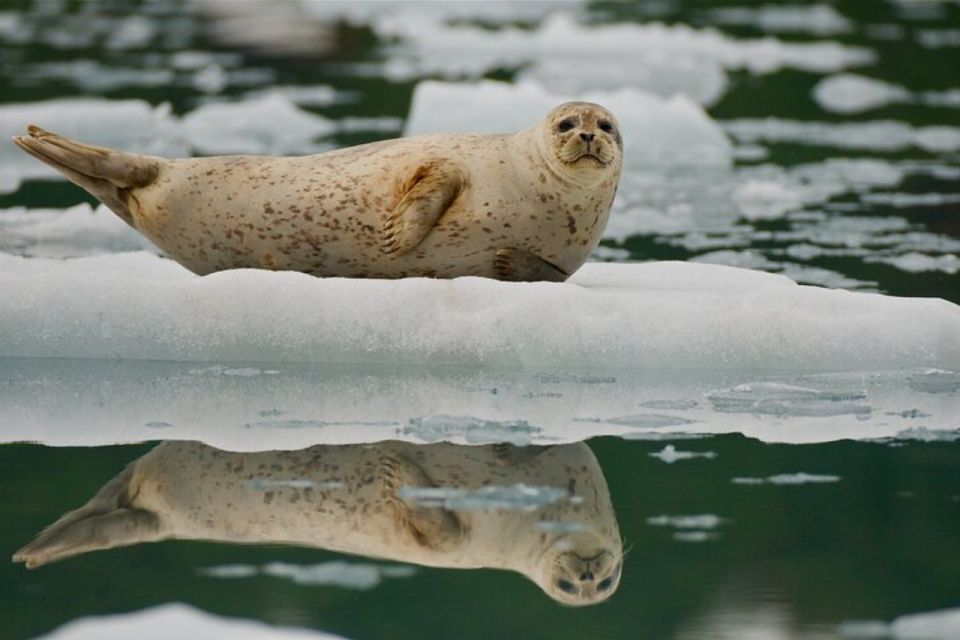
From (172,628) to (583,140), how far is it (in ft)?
9.04

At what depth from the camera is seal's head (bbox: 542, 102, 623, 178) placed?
5.38 m

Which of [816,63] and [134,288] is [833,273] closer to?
[134,288]

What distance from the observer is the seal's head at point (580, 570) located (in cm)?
319

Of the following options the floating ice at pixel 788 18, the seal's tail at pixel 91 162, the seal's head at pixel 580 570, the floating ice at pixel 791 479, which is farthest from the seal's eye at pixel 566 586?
the floating ice at pixel 788 18

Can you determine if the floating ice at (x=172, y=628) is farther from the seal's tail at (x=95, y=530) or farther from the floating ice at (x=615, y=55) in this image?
the floating ice at (x=615, y=55)

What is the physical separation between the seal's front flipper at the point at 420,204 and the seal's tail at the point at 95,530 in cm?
180

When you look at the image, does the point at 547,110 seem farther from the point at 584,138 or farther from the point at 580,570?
the point at 580,570

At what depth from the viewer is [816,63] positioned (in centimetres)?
1363

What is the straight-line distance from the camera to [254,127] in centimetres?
1039

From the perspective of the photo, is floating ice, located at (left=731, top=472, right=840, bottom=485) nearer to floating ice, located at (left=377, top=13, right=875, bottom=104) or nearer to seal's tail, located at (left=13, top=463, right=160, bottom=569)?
seal's tail, located at (left=13, top=463, right=160, bottom=569)

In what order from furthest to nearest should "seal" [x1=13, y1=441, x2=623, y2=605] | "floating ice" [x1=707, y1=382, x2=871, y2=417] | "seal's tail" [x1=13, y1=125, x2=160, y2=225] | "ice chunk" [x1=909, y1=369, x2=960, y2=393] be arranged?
"seal's tail" [x1=13, y1=125, x2=160, y2=225]
"ice chunk" [x1=909, y1=369, x2=960, y2=393]
"floating ice" [x1=707, y1=382, x2=871, y2=417]
"seal" [x1=13, y1=441, x2=623, y2=605]

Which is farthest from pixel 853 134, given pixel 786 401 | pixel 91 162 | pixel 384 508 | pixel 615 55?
pixel 384 508

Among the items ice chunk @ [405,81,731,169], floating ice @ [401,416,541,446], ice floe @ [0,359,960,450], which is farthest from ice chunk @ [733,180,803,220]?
floating ice @ [401,416,541,446]

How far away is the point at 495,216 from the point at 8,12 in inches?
521
